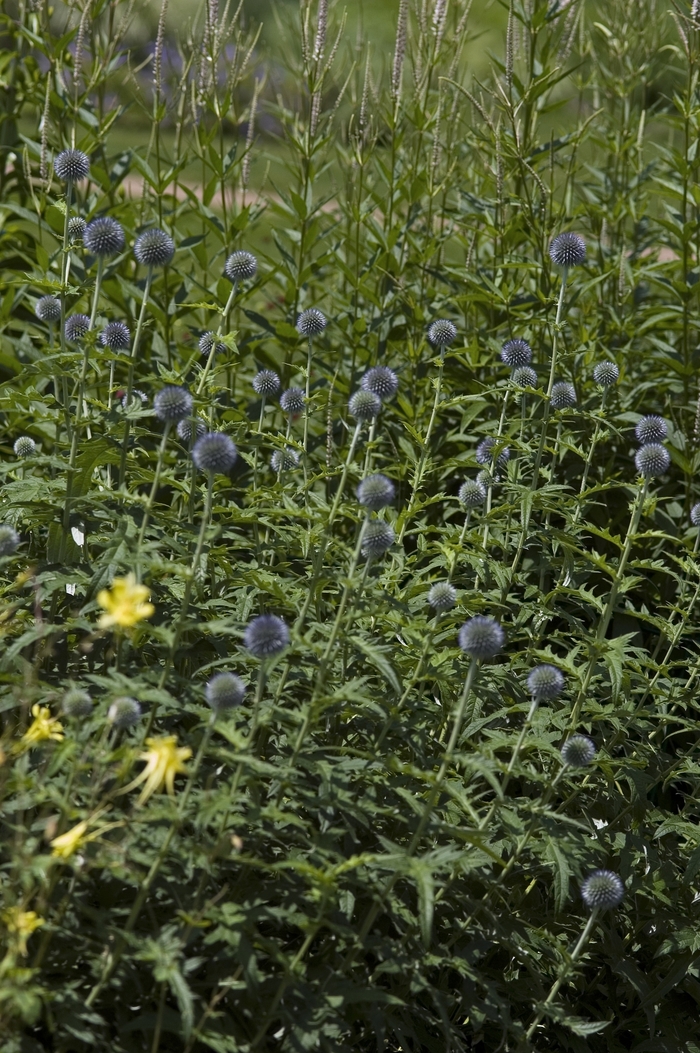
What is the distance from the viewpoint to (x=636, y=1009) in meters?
3.20

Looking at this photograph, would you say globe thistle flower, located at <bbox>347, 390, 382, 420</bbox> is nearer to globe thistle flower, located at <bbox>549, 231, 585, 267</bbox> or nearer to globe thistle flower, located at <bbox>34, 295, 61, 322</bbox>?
globe thistle flower, located at <bbox>549, 231, 585, 267</bbox>

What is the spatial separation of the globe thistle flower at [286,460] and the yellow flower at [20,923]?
5.55 feet

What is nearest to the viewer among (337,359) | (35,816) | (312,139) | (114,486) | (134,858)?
(134,858)

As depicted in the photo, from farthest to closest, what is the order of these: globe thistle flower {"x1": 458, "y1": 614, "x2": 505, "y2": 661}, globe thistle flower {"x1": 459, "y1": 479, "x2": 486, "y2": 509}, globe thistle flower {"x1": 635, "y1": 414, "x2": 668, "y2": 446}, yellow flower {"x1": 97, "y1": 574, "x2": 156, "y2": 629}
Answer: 1. globe thistle flower {"x1": 635, "y1": 414, "x2": 668, "y2": 446}
2. globe thistle flower {"x1": 459, "y1": 479, "x2": 486, "y2": 509}
3. globe thistle flower {"x1": 458, "y1": 614, "x2": 505, "y2": 661}
4. yellow flower {"x1": 97, "y1": 574, "x2": 156, "y2": 629}

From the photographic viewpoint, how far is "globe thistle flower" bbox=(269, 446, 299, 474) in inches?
137

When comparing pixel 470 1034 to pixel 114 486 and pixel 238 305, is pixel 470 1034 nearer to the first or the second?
pixel 114 486

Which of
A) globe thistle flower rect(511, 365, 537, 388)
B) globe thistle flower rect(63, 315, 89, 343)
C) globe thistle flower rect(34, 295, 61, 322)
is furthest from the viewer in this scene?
globe thistle flower rect(511, 365, 537, 388)

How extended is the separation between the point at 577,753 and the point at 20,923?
1324 mm

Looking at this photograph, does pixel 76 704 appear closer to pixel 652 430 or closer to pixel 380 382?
pixel 380 382

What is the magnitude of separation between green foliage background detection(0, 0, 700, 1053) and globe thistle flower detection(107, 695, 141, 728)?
0.05 m

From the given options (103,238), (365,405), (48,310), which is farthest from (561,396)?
(48,310)

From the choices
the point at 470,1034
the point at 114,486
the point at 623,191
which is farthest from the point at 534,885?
the point at 623,191

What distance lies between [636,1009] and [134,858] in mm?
1730

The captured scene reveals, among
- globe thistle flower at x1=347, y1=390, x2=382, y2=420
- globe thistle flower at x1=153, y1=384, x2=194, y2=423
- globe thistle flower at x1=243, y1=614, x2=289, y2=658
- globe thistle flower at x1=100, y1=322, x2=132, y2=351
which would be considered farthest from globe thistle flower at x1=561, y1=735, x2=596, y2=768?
globe thistle flower at x1=100, y1=322, x2=132, y2=351
